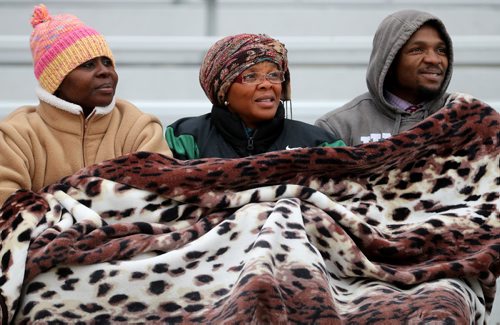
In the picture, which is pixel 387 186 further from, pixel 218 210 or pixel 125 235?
pixel 125 235

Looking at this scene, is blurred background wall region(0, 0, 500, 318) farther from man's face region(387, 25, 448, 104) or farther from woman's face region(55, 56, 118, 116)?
woman's face region(55, 56, 118, 116)

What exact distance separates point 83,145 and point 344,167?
83 cm

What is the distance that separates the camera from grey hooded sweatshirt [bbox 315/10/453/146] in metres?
3.65

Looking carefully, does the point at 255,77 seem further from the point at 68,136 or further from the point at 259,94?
the point at 68,136

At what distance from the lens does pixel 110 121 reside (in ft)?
10.8

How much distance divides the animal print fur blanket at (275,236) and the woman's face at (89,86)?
0.41 metres

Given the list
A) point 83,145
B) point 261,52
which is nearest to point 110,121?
point 83,145

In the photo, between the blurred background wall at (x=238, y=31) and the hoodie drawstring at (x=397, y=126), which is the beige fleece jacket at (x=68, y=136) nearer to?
the hoodie drawstring at (x=397, y=126)

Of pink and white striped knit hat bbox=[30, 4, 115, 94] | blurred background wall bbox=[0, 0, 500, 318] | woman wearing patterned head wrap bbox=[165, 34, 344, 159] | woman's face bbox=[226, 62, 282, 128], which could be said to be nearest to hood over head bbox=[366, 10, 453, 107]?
woman wearing patterned head wrap bbox=[165, 34, 344, 159]

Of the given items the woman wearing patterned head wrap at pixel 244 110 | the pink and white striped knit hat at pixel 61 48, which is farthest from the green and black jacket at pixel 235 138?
the pink and white striped knit hat at pixel 61 48

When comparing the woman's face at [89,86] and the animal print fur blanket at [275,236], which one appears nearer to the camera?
the animal print fur blanket at [275,236]

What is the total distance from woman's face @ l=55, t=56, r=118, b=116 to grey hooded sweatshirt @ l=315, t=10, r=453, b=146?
815 millimetres

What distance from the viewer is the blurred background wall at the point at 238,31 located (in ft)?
15.2

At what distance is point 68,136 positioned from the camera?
3.21 m
